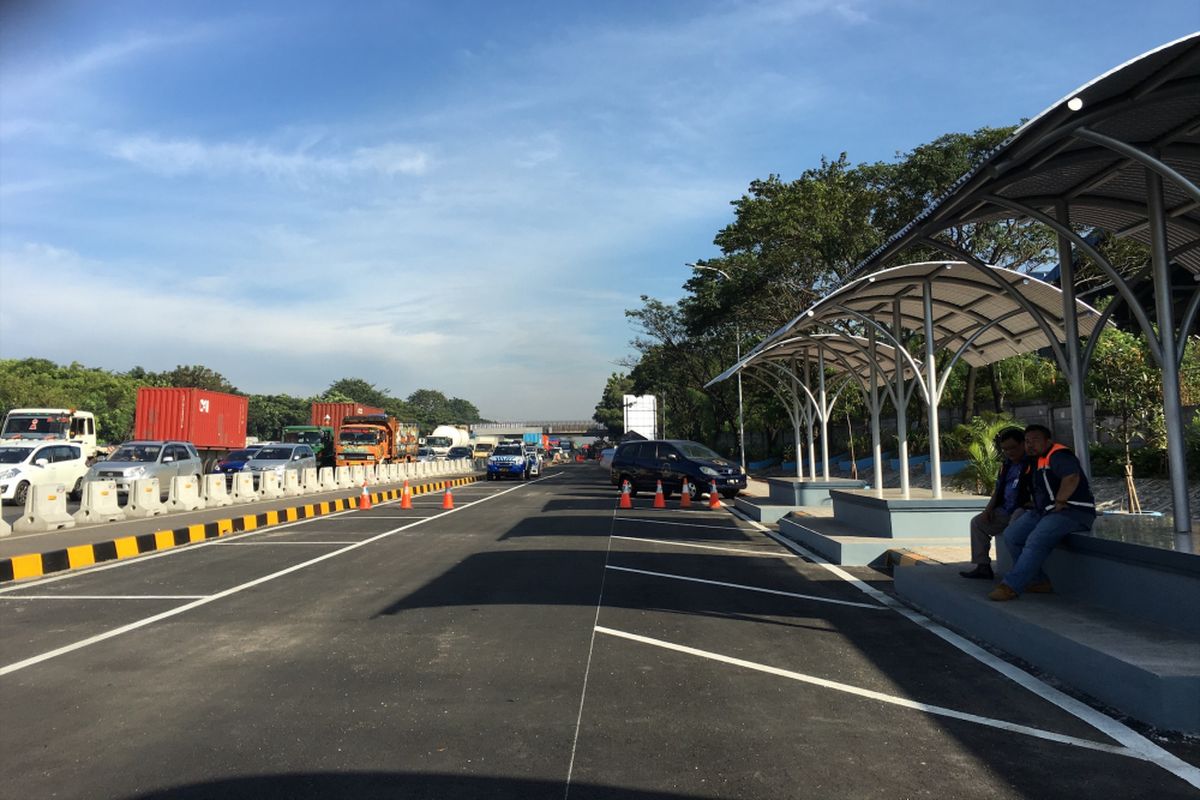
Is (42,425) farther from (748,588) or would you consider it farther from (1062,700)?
(1062,700)

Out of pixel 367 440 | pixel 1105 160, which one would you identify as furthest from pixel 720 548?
pixel 367 440

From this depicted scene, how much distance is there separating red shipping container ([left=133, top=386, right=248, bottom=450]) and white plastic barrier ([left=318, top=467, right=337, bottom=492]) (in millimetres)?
6750

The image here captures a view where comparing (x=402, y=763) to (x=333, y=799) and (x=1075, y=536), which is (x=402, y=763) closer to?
(x=333, y=799)

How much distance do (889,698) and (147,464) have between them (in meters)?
19.6

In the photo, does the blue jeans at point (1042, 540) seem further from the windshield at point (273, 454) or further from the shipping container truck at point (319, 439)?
the shipping container truck at point (319, 439)

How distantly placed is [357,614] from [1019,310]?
9628 millimetres

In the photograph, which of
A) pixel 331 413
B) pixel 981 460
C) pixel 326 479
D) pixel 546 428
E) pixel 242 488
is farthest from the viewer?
pixel 546 428

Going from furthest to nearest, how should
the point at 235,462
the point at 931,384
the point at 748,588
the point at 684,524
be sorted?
the point at 235,462
the point at 684,524
the point at 931,384
the point at 748,588

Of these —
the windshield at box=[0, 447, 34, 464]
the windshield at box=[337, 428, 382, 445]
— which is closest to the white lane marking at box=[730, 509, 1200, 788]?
the windshield at box=[0, 447, 34, 464]

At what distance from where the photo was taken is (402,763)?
13.5 ft

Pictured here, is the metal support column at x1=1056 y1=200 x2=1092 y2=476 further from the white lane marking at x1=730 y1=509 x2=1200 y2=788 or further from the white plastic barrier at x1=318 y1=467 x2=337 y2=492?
the white plastic barrier at x1=318 y1=467 x2=337 y2=492

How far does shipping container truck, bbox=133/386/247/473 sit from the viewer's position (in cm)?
3098

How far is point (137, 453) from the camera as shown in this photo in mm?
21156

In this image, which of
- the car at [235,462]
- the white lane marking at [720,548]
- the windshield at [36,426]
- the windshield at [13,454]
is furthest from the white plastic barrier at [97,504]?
the white lane marking at [720,548]
